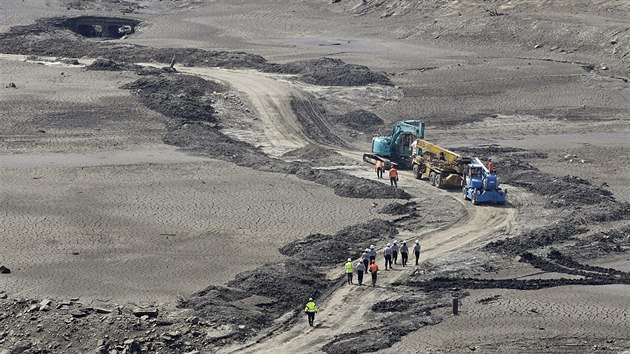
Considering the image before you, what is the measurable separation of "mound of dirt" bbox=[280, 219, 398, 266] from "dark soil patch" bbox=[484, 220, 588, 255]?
12.9 ft

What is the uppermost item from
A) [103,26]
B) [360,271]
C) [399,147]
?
[103,26]

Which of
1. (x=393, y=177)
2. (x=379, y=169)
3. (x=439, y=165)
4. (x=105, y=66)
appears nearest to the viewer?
(x=393, y=177)

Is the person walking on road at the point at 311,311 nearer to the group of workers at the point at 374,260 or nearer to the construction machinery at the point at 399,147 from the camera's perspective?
the group of workers at the point at 374,260

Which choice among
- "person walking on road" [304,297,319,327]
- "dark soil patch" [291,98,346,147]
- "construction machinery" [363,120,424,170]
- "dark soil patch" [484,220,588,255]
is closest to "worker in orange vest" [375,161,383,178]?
"construction machinery" [363,120,424,170]

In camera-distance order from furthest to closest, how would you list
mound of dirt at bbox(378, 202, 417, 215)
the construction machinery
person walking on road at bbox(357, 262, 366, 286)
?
the construction machinery < mound of dirt at bbox(378, 202, 417, 215) < person walking on road at bbox(357, 262, 366, 286)

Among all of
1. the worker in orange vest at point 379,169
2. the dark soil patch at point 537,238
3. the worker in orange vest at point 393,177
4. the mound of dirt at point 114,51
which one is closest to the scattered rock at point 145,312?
the dark soil patch at point 537,238

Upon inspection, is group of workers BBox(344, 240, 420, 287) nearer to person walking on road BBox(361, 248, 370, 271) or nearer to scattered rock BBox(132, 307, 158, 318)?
person walking on road BBox(361, 248, 370, 271)

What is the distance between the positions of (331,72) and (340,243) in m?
33.9

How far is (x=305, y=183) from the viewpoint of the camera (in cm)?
5772

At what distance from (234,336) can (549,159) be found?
29849 mm

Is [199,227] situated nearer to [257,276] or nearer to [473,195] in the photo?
[257,276]

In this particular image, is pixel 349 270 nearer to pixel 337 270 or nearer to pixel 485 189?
pixel 337 270

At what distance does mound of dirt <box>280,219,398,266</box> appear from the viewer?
46.3m

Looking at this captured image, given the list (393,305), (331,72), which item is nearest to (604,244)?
(393,305)
